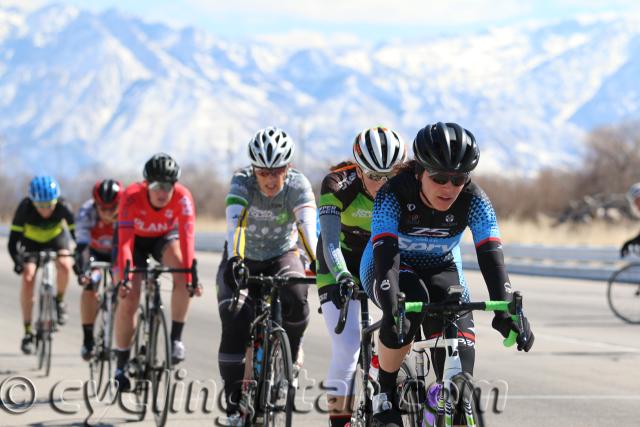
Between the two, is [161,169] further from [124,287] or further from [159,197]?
[124,287]

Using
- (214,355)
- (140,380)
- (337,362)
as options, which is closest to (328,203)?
(337,362)

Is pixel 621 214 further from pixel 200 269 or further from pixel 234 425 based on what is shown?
pixel 234 425

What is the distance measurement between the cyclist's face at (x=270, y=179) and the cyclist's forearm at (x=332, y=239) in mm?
965

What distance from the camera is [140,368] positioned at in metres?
8.74

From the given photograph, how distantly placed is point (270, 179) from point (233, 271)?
0.86 meters

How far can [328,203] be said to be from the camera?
6844mm

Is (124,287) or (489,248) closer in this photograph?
(489,248)

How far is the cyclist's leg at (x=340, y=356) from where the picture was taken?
6566mm

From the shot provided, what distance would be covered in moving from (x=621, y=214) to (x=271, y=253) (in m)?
32.2

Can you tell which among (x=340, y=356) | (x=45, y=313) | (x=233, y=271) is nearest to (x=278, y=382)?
(x=340, y=356)

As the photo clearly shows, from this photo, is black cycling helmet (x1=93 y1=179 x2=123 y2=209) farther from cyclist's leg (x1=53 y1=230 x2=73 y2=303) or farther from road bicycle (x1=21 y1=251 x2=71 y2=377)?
cyclist's leg (x1=53 y1=230 x2=73 y2=303)

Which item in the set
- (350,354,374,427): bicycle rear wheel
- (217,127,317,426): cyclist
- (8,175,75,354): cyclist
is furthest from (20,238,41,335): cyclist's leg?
(350,354,374,427): bicycle rear wheel

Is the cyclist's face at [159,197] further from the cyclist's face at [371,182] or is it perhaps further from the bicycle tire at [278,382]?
the cyclist's face at [371,182]

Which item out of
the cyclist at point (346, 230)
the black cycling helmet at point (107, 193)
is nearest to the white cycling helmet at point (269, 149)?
the cyclist at point (346, 230)
